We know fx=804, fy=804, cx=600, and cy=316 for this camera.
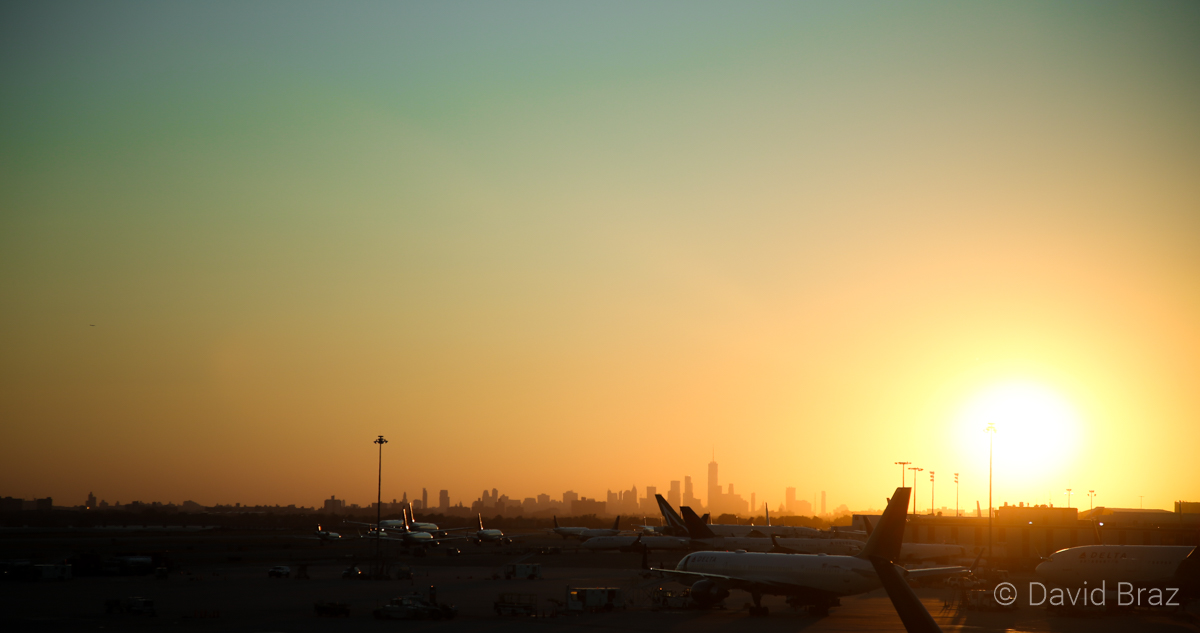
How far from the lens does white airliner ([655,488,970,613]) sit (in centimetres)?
4288

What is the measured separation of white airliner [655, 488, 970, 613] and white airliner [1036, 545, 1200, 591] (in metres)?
13.0

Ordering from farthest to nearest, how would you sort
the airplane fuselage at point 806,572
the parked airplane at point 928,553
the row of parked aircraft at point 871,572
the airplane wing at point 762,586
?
the parked airplane at point 928,553
the airplane wing at point 762,586
the airplane fuselage at point 806,572
the row of parked aircraft at point 871,572

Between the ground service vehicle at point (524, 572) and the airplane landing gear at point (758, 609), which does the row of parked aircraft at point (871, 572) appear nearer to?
the airplane landing gear at point (758, 609)

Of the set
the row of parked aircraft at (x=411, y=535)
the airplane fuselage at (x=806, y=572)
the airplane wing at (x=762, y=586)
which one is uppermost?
the airplane fuselage at (x=806, y=572)

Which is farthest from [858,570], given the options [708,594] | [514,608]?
[514,608]

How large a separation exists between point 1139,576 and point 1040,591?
797 cm

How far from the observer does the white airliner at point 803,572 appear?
141 ft

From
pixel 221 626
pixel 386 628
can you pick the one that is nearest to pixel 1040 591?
pixel 386 628

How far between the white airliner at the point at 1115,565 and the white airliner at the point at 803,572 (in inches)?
510

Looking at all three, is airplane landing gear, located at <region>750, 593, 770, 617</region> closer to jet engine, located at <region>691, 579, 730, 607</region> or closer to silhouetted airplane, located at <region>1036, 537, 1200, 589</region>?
jet engine, located at <region>691, 579, 730, 607</region>

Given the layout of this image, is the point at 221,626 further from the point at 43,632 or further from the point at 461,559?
the point at 461,559

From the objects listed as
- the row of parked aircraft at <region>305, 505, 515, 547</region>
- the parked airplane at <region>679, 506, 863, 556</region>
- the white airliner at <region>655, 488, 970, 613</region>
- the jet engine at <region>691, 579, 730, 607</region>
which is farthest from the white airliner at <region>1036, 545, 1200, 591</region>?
the row of parked aircraft at <region>305, 505, 515, 547</region>

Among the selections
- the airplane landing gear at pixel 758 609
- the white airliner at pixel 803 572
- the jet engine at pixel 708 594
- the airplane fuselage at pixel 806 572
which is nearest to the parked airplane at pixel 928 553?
the white airliner at pixel 803 572

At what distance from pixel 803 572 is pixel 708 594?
652 cm
